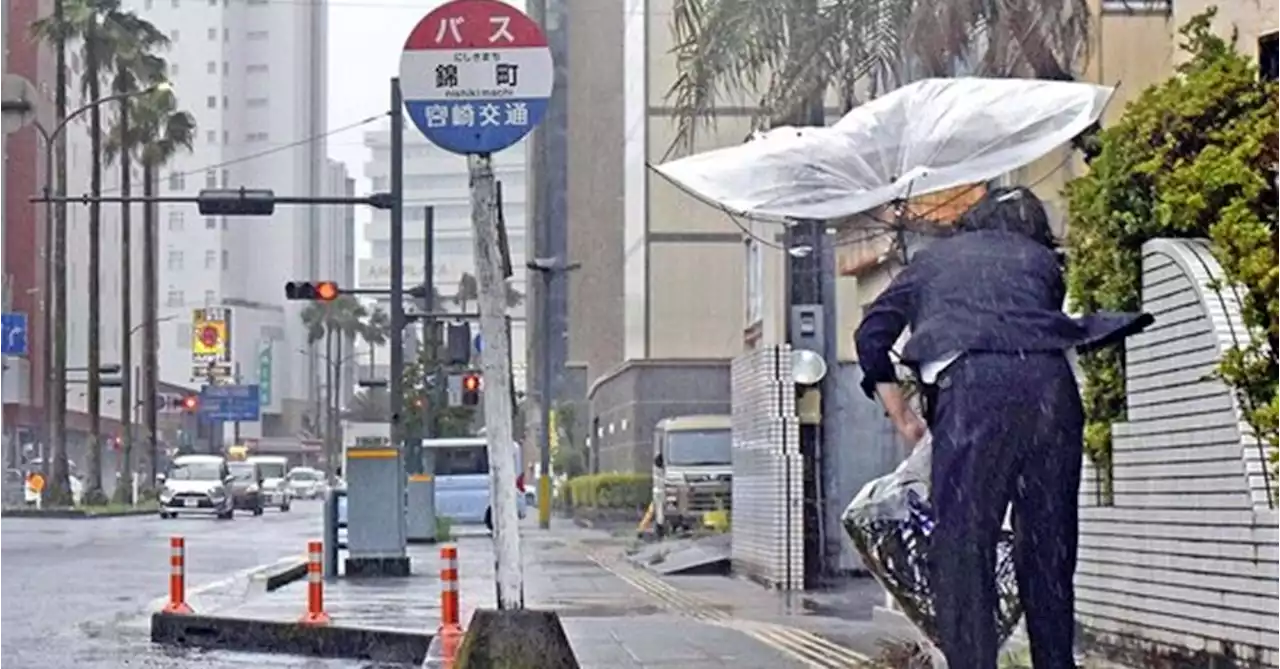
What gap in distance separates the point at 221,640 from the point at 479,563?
1255 centimetres

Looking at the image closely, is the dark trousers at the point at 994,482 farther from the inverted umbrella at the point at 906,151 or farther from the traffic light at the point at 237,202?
the traffic light at the point at 237,202

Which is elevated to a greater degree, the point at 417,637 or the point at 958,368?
the point at 958,368

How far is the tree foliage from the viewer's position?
30.5 feet

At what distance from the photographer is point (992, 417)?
6.38 metres

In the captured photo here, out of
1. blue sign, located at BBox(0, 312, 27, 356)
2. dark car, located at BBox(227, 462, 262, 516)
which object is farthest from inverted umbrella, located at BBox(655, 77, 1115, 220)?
dark car, located at BBox(227, 462, 262, 516)

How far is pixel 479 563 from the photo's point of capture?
2897cm

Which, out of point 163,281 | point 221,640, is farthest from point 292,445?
point 221,640

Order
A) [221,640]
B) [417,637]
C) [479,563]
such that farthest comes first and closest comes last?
[479,563]
[221,640]
[417,637]

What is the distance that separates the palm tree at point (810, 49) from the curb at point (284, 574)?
7855 mm

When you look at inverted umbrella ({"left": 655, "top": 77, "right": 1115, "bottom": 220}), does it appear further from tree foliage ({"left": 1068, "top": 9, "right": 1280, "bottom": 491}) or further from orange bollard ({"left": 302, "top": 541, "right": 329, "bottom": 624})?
orange bollard ({"left": 302, "top": 541, "right": 329, "bottom": 624})

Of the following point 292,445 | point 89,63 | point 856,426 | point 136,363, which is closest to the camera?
point 856,426

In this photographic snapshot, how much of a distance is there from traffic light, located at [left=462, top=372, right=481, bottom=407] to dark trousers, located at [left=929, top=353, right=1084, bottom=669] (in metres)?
28.2

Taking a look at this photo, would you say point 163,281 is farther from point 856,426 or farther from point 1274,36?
point 1274,36

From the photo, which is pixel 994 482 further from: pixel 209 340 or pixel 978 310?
pixel 209 340
